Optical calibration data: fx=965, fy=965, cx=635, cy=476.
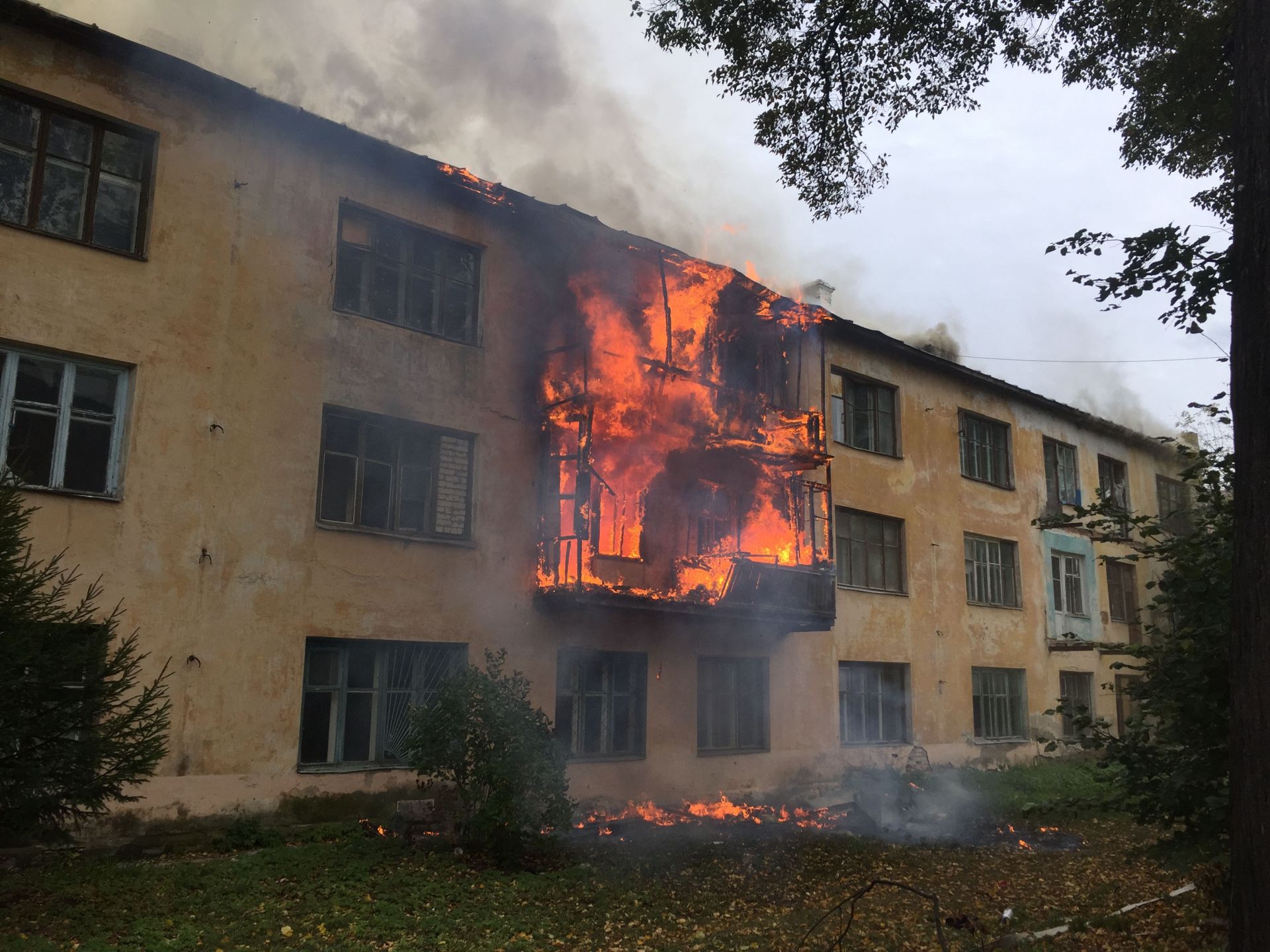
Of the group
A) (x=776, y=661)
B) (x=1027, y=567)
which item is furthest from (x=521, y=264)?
(x=1027, y=567)

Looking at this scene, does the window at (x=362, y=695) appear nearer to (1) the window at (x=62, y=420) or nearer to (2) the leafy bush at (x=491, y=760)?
(2) the leafy bush at (x=491, y=760)

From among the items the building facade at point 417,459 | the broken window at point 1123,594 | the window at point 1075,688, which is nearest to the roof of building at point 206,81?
the building facade at point 417,459

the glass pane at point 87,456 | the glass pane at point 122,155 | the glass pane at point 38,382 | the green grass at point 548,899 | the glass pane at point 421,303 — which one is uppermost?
the glass pane at point 122,155

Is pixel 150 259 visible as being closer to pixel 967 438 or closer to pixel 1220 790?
pixel 1220 790

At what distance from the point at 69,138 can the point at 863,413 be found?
595 inches

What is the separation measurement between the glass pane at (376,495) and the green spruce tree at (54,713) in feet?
18.2

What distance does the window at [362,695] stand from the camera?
12.3 m

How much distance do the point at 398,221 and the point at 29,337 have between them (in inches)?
201

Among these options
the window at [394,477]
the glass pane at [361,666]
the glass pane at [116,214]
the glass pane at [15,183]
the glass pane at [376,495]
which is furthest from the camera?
the glass pane at [376,495]

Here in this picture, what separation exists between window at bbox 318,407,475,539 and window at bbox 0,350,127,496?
8.29ft

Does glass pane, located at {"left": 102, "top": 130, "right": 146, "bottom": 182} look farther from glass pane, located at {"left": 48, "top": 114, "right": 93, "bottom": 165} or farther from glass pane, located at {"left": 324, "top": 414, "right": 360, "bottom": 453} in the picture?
glass pane, located at {"left": 324, "top": 414, "right": 360, "bottom": 453}

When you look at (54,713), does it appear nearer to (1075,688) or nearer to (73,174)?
(73,174)

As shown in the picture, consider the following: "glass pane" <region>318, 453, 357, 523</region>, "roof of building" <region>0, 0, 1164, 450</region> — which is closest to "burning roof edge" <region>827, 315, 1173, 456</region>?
"roof of building" <region>0, 0, 1164, 450</region>

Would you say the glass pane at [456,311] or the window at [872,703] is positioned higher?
the glass pane at [456,311]
